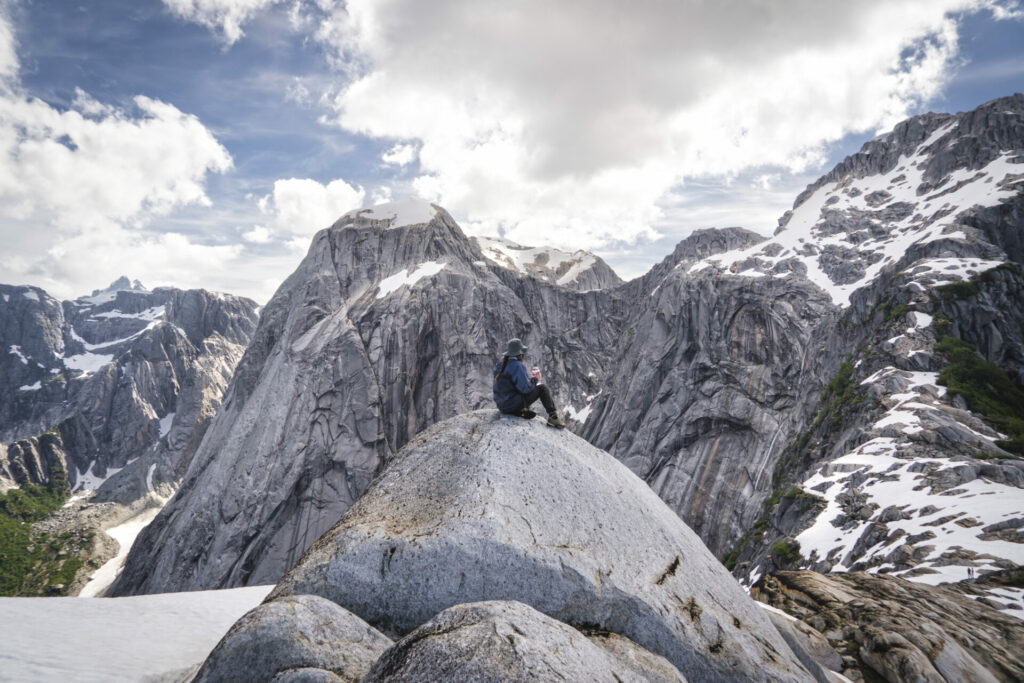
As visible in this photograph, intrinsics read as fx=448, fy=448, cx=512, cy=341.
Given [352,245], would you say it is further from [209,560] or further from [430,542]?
[430,542]

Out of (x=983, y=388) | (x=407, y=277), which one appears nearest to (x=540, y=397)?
(x=983, y=388)

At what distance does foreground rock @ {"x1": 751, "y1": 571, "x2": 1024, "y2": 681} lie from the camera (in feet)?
36.9

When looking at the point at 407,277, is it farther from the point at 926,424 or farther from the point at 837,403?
the point at 926,424

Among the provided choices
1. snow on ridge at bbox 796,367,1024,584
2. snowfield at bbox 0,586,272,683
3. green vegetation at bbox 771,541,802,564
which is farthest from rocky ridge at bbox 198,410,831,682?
green vegetation at bbox 771,541,802,564

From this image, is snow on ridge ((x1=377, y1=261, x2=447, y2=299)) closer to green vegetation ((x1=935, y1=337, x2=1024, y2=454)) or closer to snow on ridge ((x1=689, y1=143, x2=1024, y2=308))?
snow on ridge ((x1=689, y1=143, x2=1024, y2=308))

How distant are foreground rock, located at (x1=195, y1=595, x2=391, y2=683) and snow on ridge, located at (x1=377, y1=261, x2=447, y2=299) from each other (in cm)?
9330

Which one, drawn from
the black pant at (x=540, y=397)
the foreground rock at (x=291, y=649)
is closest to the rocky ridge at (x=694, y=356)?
the black pant at (x=540, y=397)

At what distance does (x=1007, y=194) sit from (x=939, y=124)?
195 ft

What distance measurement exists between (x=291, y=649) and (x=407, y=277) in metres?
98.3

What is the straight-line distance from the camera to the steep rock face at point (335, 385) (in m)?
75.0

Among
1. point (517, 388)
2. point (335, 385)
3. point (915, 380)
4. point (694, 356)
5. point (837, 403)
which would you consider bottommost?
point (335, 385)

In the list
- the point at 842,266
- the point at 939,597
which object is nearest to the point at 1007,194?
the point at 842,266

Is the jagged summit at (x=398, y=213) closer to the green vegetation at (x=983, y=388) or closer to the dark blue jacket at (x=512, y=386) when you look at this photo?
the green vegetation at (x=983, y=388)

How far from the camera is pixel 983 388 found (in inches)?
1403
